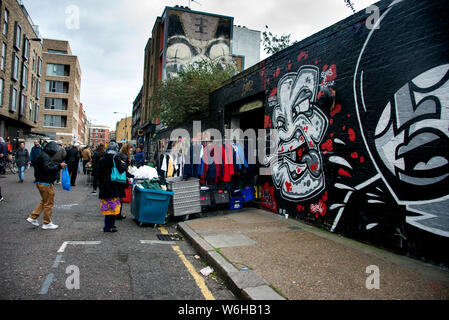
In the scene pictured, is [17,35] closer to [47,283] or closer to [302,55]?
[302,55]

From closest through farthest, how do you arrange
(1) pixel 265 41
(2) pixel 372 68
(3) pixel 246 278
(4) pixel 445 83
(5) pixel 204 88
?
1. (3) pixel 246 278
2. (4) pixel 445 83
3. (2) pixel 372 68
4. (1) pixel 265 41
5. (5) pixel 204 88

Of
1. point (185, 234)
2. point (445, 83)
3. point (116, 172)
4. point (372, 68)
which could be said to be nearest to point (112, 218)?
point (116, 172)

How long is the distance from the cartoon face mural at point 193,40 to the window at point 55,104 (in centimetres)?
3757

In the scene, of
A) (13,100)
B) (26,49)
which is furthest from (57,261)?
(26,49)

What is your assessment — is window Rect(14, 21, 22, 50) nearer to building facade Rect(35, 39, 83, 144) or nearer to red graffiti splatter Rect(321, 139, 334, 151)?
building facade Rect(35, 39, 83, 144)

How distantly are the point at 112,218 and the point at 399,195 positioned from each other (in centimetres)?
545

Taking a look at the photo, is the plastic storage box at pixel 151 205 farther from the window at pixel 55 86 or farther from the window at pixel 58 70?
the window at pixel 58 70

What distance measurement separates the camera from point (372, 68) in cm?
547

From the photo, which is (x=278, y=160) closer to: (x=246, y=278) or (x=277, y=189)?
(x=277, y=189)

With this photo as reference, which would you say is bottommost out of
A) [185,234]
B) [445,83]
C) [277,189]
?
[185,234]

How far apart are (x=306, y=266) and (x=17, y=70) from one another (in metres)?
36.3

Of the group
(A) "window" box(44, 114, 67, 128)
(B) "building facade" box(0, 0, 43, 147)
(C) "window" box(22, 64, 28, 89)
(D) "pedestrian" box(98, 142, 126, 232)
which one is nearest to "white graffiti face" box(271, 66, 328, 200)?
(D) "pedestrian" box(98, 142, 126, 232)

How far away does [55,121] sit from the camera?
56.8 meters

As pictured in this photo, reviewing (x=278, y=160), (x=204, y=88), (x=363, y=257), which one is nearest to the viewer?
(x=363, y=257)
